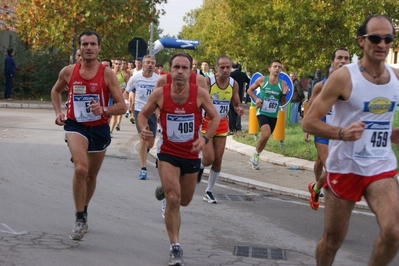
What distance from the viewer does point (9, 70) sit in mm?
32750

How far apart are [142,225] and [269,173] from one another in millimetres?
5750

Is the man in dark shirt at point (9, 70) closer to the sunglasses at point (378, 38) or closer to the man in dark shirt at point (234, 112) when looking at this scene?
the man in dark shirt at point (234, 112)

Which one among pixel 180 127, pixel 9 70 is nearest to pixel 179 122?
pixel 180 127

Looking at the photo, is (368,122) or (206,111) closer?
(368,122)

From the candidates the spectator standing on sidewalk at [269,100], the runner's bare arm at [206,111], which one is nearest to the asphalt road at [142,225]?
the runner's bare arm at [206,111]

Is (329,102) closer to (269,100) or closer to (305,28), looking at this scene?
(269,100)

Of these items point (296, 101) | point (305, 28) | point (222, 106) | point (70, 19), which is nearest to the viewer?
point (222, 106)

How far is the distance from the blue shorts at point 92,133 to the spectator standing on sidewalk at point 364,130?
3.12m

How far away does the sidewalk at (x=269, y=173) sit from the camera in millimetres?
12797

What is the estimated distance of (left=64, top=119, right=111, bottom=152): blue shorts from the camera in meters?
8.42

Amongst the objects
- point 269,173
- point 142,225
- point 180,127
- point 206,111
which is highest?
point 206,111

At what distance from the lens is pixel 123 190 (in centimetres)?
1184

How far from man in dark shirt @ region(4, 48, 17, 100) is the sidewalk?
16.0 m

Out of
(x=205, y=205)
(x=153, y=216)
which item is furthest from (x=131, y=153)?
(x=153, y=216)
